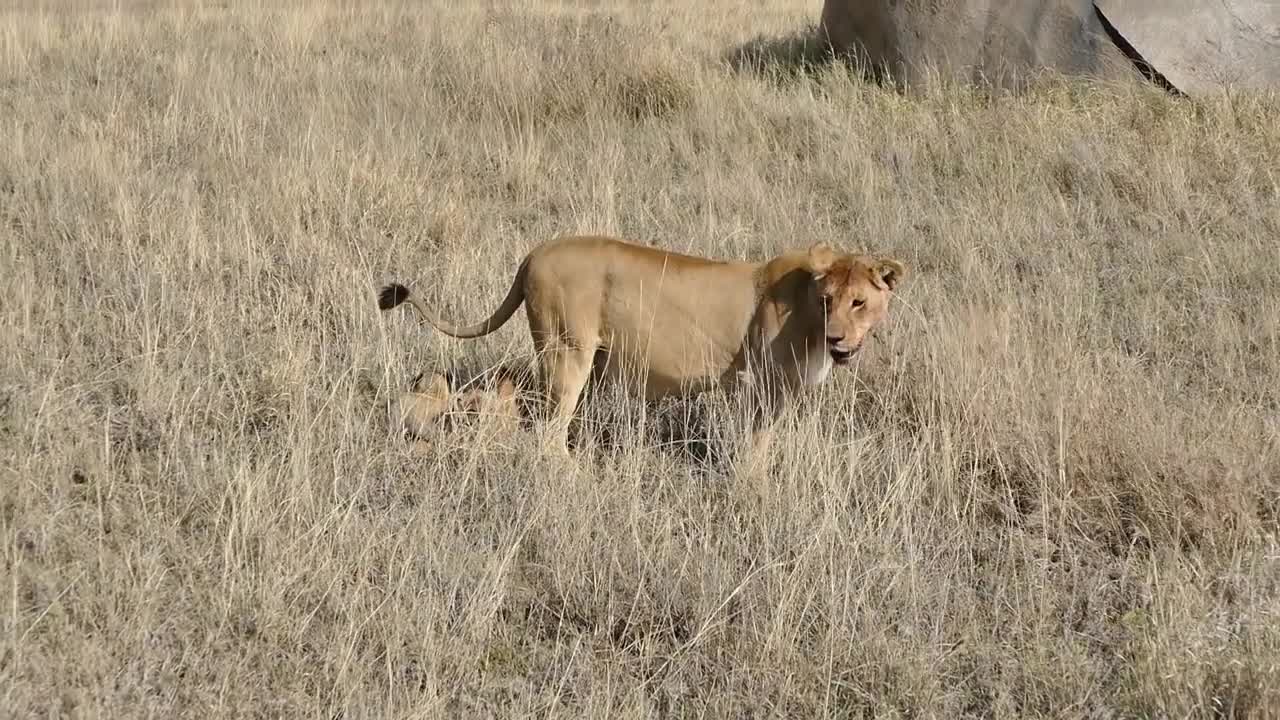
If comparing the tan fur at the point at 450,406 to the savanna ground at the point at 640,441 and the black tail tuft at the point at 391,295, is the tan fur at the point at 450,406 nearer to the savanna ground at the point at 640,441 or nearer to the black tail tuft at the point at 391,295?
the savanna ground at the point at 640,441

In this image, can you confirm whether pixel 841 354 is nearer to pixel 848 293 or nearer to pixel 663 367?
pixel 848 293

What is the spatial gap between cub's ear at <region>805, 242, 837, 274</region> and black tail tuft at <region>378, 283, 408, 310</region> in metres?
1.42

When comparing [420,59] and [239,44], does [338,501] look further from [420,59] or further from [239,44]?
[239,44]

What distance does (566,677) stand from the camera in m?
3.00

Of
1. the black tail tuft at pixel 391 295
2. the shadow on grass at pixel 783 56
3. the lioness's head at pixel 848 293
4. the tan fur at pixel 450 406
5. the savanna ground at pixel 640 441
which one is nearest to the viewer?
the savanna ground at pixel 640 441

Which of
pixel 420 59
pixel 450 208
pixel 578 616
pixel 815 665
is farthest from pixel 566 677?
pixel 420 59

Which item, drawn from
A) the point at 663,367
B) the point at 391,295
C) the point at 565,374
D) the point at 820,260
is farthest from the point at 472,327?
the point at 820,260

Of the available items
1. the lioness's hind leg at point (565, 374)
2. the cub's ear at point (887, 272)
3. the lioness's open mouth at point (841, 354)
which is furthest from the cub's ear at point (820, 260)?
the lioness's hind leg at point (565, 374)

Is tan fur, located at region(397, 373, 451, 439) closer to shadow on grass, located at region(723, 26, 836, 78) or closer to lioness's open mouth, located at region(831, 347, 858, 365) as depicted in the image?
lioness's open mouth, located at region(831, 347, 858, 365)

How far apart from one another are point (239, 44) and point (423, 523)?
813 centimetres

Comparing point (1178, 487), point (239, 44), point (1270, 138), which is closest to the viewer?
point (1178, 487)

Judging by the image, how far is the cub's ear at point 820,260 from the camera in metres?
4.27

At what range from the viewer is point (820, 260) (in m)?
4.30

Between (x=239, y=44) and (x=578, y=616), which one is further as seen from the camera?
(x=239, y=44)
